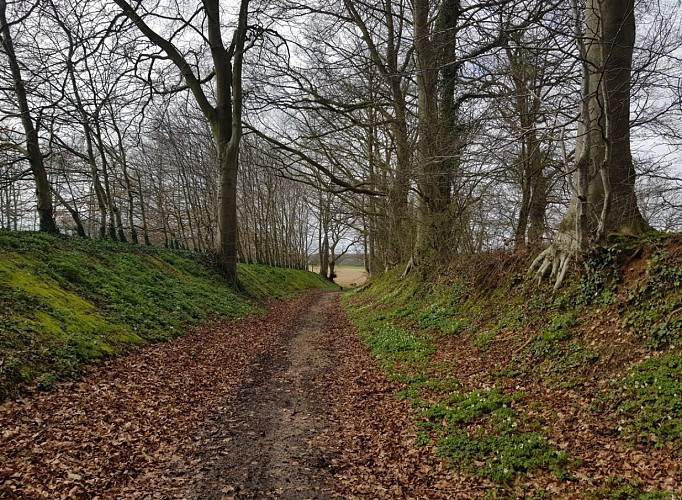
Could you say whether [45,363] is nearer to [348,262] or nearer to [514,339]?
[514,339]

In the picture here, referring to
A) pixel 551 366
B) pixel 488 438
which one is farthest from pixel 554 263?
pixel 488 438

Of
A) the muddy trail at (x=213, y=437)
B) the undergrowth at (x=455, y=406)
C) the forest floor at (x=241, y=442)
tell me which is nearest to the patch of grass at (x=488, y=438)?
the undergrowth at (x=455, y=406)

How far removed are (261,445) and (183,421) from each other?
1.45m

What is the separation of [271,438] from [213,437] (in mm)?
801

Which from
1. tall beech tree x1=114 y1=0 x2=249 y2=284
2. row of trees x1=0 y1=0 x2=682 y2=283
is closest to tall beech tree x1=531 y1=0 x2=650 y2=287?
row of trees x1=0 y1=0 x2=682 y2=283

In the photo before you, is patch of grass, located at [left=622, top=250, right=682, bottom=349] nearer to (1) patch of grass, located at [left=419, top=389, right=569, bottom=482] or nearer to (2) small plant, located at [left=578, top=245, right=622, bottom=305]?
(2) small plant, located at [left=578, top=245, right=622, bottom=305]

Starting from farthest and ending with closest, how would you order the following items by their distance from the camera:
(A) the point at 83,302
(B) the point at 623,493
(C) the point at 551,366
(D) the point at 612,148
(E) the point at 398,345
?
(E) the point at 398,345 < (A) the point at 83,302 < (D) the point at 612,148 < (C) the point at 551,366 < (B) the point at 623,493

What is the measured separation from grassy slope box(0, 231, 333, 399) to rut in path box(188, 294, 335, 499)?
2.71 m

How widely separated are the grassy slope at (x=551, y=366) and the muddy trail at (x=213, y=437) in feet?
1.88

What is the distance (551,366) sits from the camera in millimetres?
5879

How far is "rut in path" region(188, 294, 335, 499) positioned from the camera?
4.31 m

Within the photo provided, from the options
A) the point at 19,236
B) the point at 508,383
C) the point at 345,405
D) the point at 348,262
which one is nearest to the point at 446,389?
the point at 508,383

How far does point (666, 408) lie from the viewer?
13.1 feet

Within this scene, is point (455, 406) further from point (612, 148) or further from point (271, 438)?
point (612, 148)
